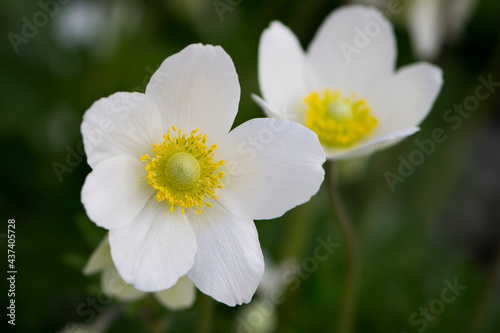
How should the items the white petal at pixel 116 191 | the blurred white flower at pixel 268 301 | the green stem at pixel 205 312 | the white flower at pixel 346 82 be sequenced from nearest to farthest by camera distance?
the white petal at pixel 116 191
the green stem at pixel 205 312
the white flower at pixel 346 82
the blurred white flower at pixel 268 301

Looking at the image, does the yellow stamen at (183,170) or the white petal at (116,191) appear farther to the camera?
the yellow stamen at (183,170)

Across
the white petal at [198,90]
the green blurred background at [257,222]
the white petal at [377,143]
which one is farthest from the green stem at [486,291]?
the white petal at [198,90]

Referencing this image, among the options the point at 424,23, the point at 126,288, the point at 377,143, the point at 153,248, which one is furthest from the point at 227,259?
the point at 424,23

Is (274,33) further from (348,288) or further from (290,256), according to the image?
(290,256)

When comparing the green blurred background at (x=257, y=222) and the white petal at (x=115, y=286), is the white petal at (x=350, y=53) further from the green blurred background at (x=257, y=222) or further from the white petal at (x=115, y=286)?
the white petal at (x=115, y=286)

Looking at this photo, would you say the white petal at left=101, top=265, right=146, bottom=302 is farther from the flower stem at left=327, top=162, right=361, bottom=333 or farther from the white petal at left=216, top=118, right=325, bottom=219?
the flower stem at left=327, top=162, right=361, bottom=333

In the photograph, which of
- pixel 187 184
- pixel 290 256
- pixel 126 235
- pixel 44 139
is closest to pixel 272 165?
pixel 187 184
